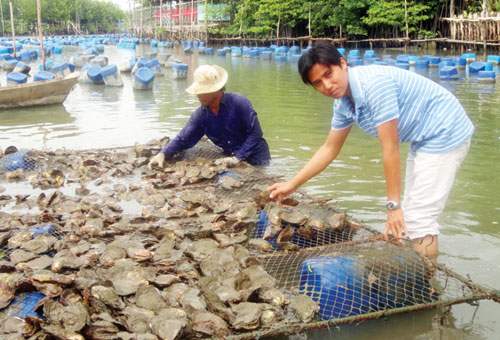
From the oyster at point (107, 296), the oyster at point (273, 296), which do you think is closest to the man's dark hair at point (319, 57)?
the oyster at point (273, 296)

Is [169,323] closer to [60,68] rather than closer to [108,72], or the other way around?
[108,72]

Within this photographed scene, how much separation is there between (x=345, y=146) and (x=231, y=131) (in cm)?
382

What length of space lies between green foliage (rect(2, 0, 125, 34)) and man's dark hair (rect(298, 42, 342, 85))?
84.0 metres

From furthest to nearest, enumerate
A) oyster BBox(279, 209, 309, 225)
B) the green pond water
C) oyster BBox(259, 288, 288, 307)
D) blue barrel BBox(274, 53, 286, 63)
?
blue barrel BBox(274, 53, 286, 63)
oyster BBox(279, 209, 309, 225)
the green pond water
oyster BBox(259, 288, 288, 307)

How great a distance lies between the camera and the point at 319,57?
10.5 ft

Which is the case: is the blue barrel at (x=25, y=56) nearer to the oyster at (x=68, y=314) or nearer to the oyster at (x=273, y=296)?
the oyster at (x=68, y=314)

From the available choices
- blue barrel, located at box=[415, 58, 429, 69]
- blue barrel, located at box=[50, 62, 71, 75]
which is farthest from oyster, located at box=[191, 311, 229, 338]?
blue barrel, located at box=[415, 58, 429, 69]

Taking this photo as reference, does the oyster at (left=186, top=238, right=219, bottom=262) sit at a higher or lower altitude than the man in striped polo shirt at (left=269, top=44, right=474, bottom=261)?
lower

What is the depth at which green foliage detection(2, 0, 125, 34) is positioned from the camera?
3452 inches

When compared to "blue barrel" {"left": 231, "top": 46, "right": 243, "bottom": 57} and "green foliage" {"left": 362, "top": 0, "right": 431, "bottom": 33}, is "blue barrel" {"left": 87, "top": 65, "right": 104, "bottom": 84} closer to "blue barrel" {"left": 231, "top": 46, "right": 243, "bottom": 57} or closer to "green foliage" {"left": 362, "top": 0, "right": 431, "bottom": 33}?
"blue barrel" {"left": 231, "top": 46, "right": 243, "bottom": 57}

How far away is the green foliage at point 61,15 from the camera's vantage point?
288 ft

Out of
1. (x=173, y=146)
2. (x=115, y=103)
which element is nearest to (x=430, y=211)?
(x=173, y=146)

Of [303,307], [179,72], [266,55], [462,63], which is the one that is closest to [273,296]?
[303,307]

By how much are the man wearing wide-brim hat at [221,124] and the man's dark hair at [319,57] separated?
294cm
